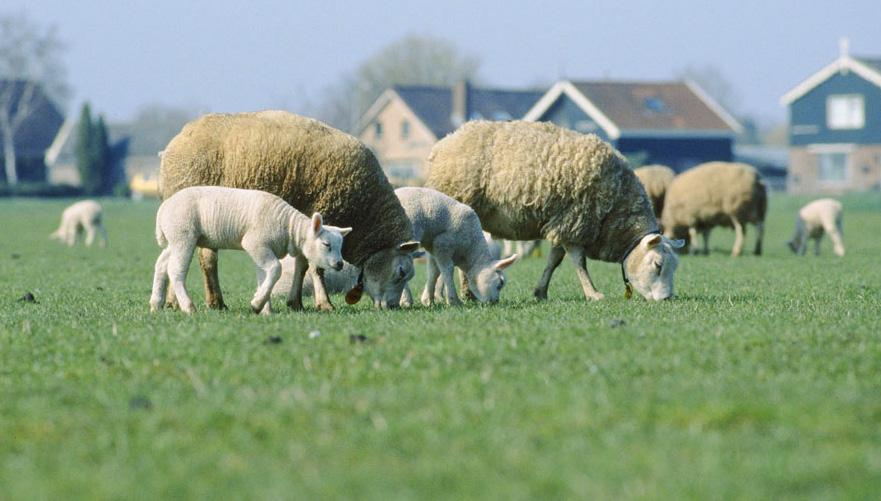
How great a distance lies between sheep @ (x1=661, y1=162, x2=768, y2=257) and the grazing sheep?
15465 millimetres

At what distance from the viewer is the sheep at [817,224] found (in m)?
28.5

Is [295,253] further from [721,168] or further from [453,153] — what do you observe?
[721,168]

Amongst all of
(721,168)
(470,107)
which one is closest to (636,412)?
(721,168)

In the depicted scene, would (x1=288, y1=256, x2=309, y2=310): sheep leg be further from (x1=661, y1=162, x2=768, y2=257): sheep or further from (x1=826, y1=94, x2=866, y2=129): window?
(x1=826, y1=94, x2=866, y2=129): window

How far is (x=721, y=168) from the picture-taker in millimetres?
28297

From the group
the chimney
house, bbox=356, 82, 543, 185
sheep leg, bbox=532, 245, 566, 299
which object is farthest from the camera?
house, bbox=356, 82, 543, 185

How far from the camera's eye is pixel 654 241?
13.5 meters

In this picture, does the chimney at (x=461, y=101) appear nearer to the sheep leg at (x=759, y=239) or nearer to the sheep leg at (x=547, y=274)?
the sheep leg at (x=759, y=239)

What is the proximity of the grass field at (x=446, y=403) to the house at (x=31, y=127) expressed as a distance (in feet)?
306

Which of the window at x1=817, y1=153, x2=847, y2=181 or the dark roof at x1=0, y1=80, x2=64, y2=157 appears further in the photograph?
the dark roof at x1=0, y1=80, x2=64, y2=157

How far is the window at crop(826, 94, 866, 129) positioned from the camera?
7275 centimetres

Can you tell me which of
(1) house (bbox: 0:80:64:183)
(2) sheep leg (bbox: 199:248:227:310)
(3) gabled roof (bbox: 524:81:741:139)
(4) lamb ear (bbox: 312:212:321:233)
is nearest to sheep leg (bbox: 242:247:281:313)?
(4) lamb ear (bbox: 312:212:321:233)

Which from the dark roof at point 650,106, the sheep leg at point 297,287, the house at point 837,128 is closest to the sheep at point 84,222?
the sheep leg at point 297,287

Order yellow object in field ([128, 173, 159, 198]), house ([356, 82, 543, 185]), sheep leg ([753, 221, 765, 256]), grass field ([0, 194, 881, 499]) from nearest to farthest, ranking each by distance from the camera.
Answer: grass field ([0, 194, 881, 499]) → sheep leg ([753, 221, 765, 256]) → house ([356, 82, 543, 185]) → yellow object in field ([128, 173, 159, 198])
